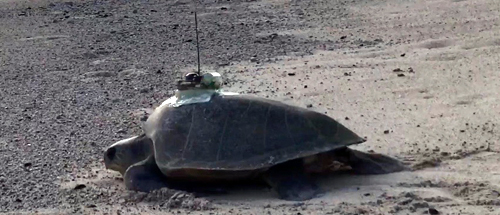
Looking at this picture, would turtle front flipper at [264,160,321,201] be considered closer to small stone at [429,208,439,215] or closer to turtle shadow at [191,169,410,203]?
turtle shadow at [191,169,410,203]

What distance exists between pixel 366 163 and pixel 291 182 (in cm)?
54

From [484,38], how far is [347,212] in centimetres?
500

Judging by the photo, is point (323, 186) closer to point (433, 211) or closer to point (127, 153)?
point (433, 211)

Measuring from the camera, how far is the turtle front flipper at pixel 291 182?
5.13 meters

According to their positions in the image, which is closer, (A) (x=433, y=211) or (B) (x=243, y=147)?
(A) (x=433, y=211)

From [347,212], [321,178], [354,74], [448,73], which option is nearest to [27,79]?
[354,74]

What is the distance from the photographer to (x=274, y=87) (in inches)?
319

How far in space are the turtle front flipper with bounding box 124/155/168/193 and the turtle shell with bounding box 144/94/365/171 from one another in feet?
0.37

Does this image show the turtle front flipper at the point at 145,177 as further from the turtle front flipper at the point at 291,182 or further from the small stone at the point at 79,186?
the turtle front flipper at the point at 291,182

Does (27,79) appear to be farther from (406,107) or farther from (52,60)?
(406,107)

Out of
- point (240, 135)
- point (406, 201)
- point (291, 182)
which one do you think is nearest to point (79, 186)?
point (240, 135)

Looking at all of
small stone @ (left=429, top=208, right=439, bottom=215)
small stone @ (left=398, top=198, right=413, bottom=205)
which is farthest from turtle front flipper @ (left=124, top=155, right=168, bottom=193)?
small stone @ (left=429, top=208, right=439, bottom=215)

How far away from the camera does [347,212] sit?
4.82 metres

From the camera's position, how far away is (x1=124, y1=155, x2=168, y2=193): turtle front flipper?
5.37 metres
